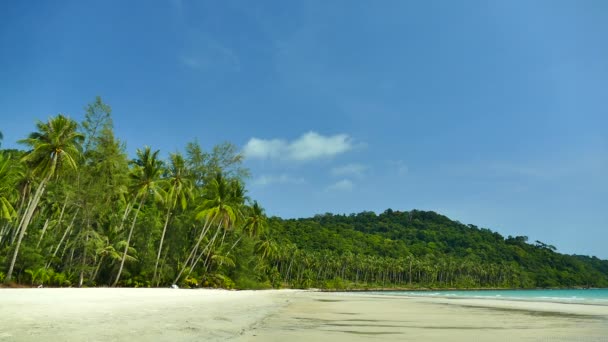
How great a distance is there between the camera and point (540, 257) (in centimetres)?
17938

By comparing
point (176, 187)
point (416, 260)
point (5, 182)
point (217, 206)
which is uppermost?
point (176, 187)

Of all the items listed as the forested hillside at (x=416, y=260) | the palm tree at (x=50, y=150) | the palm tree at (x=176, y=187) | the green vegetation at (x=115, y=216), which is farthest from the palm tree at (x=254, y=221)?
the forested hillside at (x=416, y=260)

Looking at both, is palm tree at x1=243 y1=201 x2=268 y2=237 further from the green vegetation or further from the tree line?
the tree line

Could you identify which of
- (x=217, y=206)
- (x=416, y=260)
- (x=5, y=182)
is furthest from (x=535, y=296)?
(x=416, y=260)

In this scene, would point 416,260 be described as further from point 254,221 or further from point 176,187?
point 176,187

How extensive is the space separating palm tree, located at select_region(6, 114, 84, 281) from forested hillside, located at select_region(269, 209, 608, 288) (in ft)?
220

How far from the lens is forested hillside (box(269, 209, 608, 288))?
111812 mm

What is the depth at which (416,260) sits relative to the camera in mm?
137625

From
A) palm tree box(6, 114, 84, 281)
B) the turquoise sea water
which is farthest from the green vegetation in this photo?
the turquoise sea water

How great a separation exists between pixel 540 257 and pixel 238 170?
594ft

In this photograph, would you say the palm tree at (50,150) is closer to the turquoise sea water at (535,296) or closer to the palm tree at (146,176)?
the palm tree at (146,176)

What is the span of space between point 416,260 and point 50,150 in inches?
5053

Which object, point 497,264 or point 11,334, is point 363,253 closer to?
point 497,264

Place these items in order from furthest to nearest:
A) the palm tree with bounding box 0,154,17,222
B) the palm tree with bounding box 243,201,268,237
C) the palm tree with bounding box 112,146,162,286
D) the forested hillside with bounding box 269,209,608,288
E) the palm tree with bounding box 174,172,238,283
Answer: the forested hillside with bounding box 269,209,608,288
the palm tree with bounding box 243,201,268,237
the palm tree with bounding box 174,172,238,283
the palm tree with bounding box 112,146,162,286
the palm tree with bounding box 0,154,17,222
